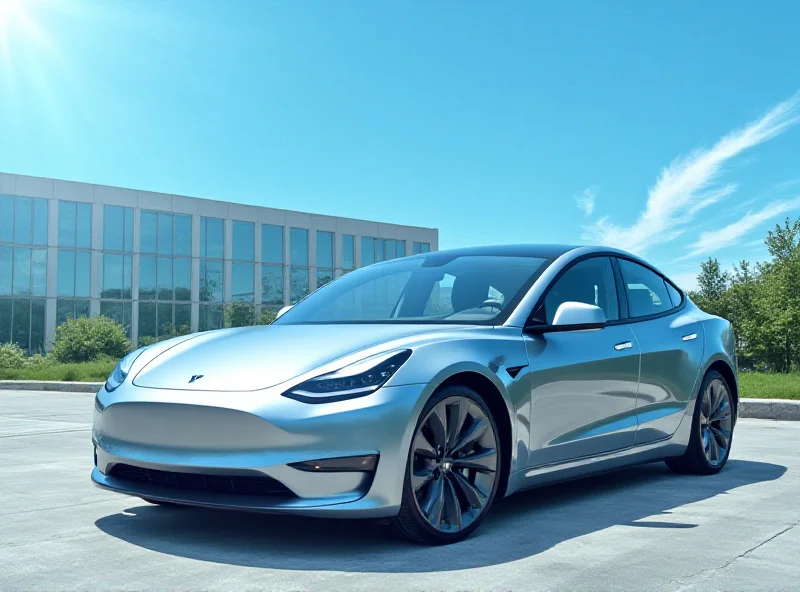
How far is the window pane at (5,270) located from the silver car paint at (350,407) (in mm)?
40055

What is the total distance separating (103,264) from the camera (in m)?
44.4

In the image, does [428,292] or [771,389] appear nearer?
[428,292]

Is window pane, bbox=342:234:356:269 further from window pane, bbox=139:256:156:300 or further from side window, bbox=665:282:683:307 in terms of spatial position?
side window, bbox=665:282:683:307

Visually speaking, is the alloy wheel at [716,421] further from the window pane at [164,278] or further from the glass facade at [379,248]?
the glass facade at [379,248]

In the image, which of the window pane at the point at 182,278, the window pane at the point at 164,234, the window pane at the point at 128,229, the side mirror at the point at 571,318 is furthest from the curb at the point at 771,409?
the window pane at the point at 182,278

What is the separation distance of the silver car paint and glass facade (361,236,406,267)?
49.7 meters

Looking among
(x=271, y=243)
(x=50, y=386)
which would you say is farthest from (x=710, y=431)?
(x=271, y=243)

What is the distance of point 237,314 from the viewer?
4888cm

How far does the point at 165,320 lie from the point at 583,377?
43.7 m

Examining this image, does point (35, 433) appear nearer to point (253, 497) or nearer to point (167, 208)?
point (253, 497)

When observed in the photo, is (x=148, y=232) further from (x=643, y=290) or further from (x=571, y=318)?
(x=571, y=318)

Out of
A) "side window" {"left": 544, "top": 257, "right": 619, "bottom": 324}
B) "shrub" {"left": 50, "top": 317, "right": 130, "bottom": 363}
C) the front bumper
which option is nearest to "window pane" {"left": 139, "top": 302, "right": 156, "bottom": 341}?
"shrub" {"left": 50, "top": 317, "right": 130, "bottom": 363}

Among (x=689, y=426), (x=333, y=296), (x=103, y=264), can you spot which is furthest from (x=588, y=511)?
(x=103, y=264)

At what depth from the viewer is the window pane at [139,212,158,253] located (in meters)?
45.6
